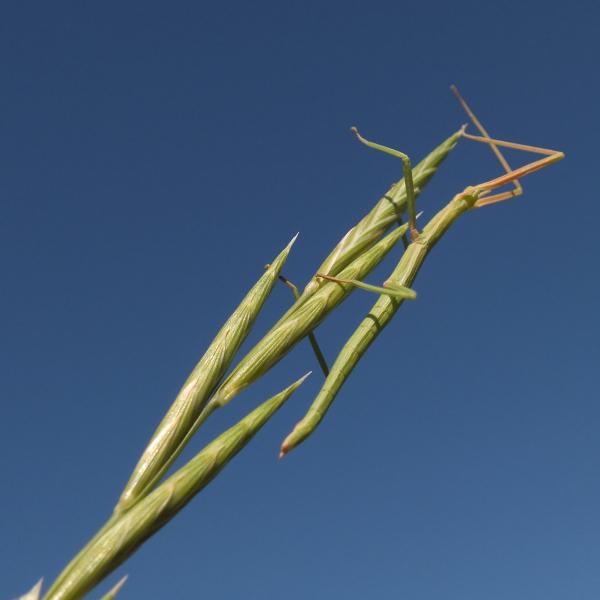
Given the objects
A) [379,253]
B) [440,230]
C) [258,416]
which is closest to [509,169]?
[440,230]

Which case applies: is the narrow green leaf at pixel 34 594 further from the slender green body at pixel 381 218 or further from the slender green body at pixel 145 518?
the slender green body at pixel 381 218

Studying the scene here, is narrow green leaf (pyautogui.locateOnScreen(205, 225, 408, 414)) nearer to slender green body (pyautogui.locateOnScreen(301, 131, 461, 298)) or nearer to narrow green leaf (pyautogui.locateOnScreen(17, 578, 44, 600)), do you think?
slender green body (pyautogui.locateOnScreen(301, 131, 461, 298))

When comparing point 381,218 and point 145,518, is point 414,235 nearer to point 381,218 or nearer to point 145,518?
point 381,218

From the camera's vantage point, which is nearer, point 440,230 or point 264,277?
point 264,277

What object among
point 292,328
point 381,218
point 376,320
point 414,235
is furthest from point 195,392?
point 414,235

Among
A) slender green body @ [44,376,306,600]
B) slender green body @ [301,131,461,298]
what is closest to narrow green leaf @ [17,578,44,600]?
slender green body @ [44,376,306,600]

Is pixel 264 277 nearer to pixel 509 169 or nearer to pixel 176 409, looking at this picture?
pixel 176 409
